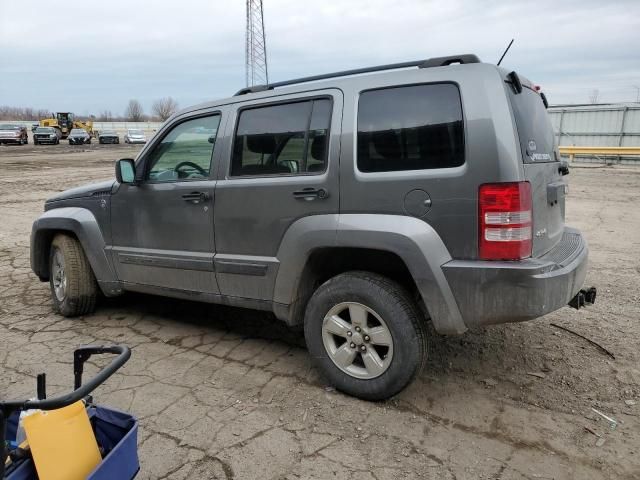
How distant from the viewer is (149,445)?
8.87 feet

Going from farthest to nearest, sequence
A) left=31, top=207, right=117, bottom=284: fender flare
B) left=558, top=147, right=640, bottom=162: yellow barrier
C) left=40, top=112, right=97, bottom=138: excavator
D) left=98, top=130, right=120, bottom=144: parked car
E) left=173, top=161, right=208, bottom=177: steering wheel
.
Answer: left=40, top=112, right=97, bottom=138: excavator < left=98, top=130, right=120, bottom=144: parked car < left=558, top=147, right=640, bottom=162: yellow barrier < left=31, top=207, right=117, bottom=284: fender flare < left=173, top=161, right=208, bottom=177: steering wheel

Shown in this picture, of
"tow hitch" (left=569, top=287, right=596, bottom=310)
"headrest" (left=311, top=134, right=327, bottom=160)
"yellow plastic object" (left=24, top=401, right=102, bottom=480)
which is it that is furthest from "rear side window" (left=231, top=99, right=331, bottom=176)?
"yellow plastic object" (left=24, top=401, right=102, bottom=480)

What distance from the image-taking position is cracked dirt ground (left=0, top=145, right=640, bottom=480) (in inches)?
100.0

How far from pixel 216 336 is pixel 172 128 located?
1.71 meters

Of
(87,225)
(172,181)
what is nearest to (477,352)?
(172,181)

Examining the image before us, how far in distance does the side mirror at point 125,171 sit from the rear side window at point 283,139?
0.99 m

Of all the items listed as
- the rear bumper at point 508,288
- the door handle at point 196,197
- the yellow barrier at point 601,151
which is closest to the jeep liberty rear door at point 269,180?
the door handle at point 196,197

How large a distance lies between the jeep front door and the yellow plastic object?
1.77m

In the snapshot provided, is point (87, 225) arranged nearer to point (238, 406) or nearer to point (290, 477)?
point (238, 406)

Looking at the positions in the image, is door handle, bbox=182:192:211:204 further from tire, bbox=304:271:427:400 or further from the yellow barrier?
the yellow barrier

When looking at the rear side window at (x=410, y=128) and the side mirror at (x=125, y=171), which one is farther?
the side mirror at (x=125, y=171)

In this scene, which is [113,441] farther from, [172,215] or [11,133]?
[11,133]

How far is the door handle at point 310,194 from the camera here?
308cm

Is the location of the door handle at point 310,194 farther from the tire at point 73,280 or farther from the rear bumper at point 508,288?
the tire at point 73,280
